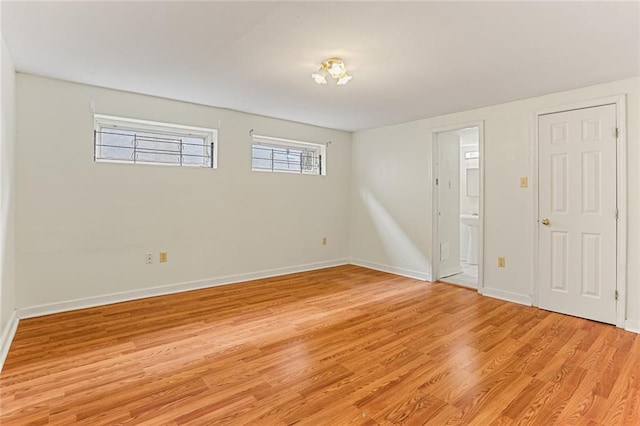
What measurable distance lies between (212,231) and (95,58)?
2.11 metres

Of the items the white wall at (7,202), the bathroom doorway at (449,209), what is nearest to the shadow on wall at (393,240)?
Result: the bathroom doorway at (449,209)

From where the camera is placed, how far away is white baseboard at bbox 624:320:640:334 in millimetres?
2783

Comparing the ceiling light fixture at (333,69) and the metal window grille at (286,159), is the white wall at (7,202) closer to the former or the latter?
the ceiling light fixture at (333,69)

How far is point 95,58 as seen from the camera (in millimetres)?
2561

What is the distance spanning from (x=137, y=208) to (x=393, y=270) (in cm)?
350

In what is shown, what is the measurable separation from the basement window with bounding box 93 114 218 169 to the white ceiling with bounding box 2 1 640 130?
429 mm

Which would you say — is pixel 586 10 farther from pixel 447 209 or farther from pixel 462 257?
pixel 462 257

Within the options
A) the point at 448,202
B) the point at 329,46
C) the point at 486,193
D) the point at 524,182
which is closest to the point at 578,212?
the point at 524,182

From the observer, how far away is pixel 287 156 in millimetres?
4867

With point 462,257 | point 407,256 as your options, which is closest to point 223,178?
point 407,256

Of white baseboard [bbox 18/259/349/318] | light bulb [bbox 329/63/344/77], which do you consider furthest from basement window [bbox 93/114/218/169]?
light bulb [bbox 329/63/344/77]

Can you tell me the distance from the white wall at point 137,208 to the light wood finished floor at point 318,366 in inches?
16.5

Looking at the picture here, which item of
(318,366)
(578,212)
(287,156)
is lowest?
(318,366)

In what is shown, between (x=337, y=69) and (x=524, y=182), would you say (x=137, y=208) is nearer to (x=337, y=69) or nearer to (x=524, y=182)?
(x=337, y=69)
